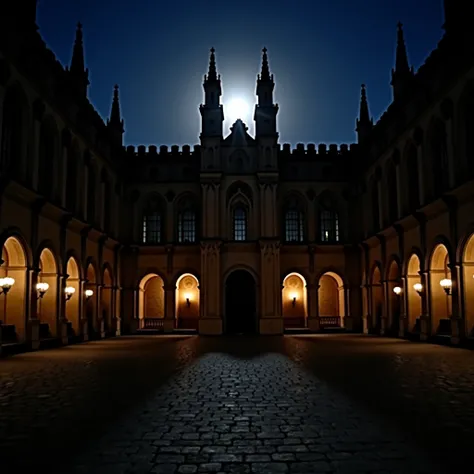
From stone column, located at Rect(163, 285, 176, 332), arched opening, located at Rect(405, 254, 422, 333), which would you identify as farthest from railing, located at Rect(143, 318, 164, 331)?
arched opening, located at Rect(405, 254, 422, 333)

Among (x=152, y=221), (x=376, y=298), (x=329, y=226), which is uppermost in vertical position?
(x=152, y=221)

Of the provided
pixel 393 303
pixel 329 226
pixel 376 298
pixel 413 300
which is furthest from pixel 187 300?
pixel 413 300

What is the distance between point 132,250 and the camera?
39.5 m

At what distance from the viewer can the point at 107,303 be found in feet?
118

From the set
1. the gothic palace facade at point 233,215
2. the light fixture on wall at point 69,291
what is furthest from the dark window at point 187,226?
the light fixture on wall at point 69,291

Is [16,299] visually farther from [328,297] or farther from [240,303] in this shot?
[328,297]

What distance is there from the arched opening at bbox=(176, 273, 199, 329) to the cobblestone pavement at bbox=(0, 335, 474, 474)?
25966 millimetres

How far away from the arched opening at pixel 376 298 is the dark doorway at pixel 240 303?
820 centimetres

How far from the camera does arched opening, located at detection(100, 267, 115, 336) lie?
116 ft

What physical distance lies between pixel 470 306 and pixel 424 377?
36.9ft

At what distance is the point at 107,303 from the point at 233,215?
10865 mm

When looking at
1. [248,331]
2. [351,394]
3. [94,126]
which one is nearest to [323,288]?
[248,331]

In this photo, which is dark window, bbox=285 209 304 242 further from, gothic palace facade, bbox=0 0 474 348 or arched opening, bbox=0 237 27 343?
arched opening, bbox=0 237 27 343

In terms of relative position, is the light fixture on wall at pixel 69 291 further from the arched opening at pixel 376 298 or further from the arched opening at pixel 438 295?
the arched opening at pixel 376 298
